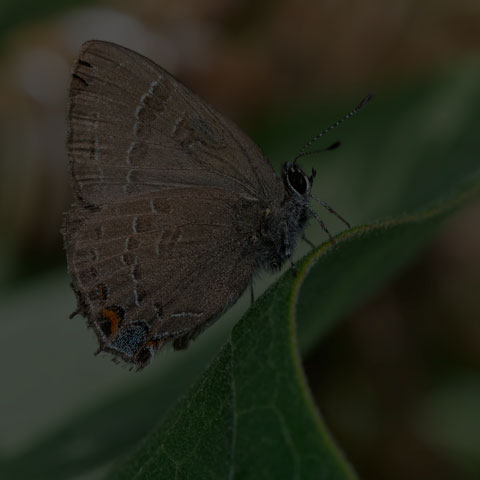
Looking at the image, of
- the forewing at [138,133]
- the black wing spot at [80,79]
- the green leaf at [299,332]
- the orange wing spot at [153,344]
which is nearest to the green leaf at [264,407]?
the green leaf at [299,332]

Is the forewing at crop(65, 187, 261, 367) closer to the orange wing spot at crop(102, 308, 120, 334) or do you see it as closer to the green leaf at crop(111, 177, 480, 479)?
the orange wing spot at crop(102, 308, 120, 334)

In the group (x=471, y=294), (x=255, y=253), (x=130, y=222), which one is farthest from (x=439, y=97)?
(x=130, y=222)

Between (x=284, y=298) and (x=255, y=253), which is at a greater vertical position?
(x=284, y=298)

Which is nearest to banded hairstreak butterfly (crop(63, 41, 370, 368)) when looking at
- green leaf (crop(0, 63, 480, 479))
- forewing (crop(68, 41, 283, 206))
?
forewing (crop(68, 41, 283, 206))

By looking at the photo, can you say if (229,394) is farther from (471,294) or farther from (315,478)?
(471,294)

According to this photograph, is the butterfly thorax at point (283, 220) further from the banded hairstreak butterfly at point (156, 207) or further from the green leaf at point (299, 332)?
the green leaf at point (299, 332)

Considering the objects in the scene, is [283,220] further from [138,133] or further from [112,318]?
[112,318]

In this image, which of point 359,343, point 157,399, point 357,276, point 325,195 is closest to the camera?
point 357,276
